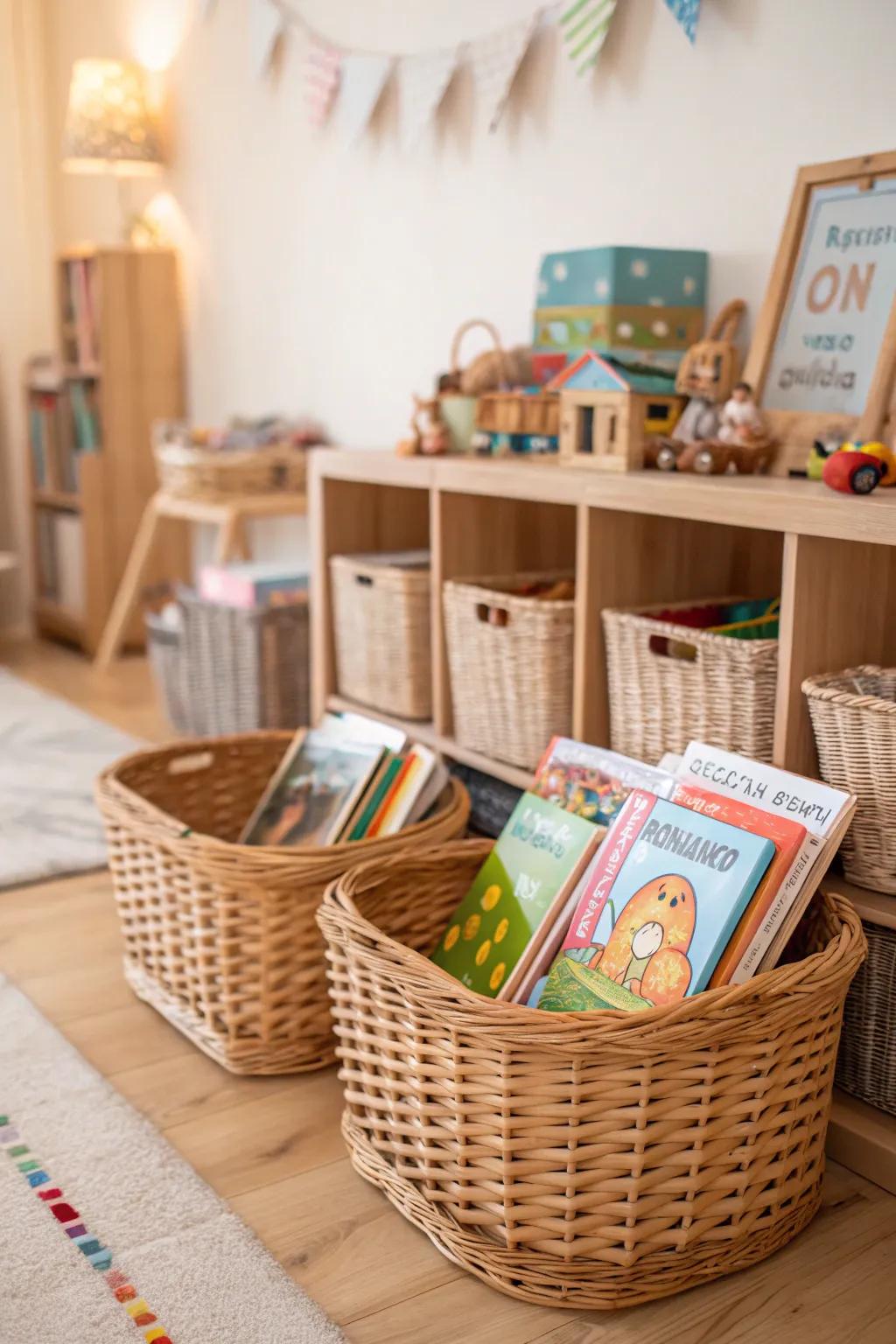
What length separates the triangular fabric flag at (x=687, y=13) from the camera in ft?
5.91

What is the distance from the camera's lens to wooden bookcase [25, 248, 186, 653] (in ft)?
11.4

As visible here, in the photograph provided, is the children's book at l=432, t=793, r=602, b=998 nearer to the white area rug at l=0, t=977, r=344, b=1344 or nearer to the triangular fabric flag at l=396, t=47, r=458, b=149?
the white area rug at l=0, t=977, r=344, b=1344

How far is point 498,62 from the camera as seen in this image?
2240 millimetres

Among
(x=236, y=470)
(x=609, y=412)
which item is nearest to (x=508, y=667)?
(x=609, y=412)

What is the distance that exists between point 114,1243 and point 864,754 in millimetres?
833

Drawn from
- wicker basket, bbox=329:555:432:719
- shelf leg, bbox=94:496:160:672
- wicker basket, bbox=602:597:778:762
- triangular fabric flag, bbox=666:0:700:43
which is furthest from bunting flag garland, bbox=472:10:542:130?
shelf leg, bbox=94:496:160:672

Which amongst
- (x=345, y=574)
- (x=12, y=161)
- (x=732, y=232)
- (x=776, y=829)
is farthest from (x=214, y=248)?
(x=776, y=829)

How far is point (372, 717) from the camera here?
2.03 m

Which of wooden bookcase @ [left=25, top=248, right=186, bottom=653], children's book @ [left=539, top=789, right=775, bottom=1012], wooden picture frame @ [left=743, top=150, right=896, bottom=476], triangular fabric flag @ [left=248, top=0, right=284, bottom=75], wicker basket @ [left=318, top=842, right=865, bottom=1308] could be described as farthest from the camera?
wooden bookcase @ [left=25, top=248, right=186, bottom=653]

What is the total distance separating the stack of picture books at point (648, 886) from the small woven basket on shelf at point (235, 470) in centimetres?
169

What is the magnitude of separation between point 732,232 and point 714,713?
79 cm

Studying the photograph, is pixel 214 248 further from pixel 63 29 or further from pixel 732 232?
→ pixel 732 232

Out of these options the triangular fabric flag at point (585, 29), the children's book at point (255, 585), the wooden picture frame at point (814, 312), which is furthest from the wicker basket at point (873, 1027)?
the children's book at point (255, 585)

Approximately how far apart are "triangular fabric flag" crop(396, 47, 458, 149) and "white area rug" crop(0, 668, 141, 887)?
1.35 meters
